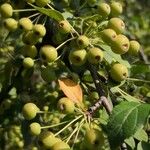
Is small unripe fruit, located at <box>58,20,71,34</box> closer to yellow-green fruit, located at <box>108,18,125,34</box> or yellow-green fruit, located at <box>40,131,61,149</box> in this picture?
yellow-green fruit, located at <box>108,18,125,34</box>

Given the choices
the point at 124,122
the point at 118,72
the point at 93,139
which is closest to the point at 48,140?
the point at 93,139

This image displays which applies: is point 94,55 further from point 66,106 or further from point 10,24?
point 10,24

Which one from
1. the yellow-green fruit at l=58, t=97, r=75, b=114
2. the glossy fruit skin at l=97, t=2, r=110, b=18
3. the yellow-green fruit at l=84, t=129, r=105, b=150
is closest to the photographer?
the yellow-green fruit at l=84, t=129, r=105, b=150

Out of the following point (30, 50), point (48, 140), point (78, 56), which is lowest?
point (48, 140)

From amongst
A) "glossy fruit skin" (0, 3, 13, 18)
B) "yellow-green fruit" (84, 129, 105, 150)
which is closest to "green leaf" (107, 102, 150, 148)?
"yellow-green fruit" (84, 129, 105, 150)

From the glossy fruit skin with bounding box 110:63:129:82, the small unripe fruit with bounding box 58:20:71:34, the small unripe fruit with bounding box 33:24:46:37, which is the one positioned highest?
the small unripe fruit with bounding box 58:20:71:34

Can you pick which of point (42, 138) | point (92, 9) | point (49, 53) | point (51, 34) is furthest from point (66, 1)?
point (42, 138)

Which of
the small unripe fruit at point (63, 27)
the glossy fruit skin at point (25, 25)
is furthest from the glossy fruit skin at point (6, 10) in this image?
the small unripe fruit at point (63, 27)
